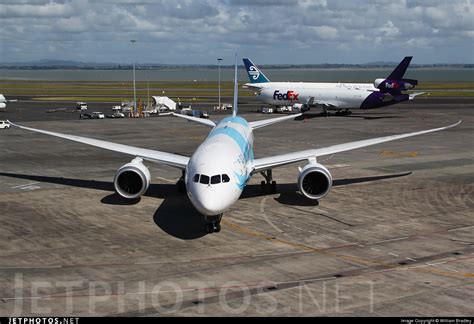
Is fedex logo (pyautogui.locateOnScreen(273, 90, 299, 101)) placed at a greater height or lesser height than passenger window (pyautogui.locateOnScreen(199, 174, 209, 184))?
greater

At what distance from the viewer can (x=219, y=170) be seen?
2708 centimetres

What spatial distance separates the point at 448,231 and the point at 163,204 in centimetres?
1593

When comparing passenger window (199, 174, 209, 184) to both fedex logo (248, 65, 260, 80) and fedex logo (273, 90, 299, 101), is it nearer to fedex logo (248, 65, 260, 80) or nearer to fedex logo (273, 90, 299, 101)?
fedex logo (273, 90, 299, 101)

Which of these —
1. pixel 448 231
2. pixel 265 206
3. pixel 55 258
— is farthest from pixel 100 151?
pixel 448 231

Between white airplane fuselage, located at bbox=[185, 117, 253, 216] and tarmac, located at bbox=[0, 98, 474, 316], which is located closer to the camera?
tarmac, located at bbox=[0, 98, 474, 316]

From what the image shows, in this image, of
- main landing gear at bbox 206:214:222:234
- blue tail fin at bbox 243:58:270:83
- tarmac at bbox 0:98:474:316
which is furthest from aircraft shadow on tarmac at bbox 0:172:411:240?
blue tail fin at bbox 243:58:270:83

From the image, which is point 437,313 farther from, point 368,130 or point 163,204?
point 368,130

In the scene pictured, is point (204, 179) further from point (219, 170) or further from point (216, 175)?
point (219, 170)

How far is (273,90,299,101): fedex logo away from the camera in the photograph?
107 metres

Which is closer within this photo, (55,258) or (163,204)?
(55,258)

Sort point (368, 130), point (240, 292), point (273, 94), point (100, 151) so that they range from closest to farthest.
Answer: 1. point (240, 292)
2. point (100, 151)
3. point (368, 130)
4. point (273, 94)

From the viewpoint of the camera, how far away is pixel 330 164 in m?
49.5

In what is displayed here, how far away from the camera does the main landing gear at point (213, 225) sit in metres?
28.0

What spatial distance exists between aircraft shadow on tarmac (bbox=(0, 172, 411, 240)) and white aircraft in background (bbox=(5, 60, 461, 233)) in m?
1.09
